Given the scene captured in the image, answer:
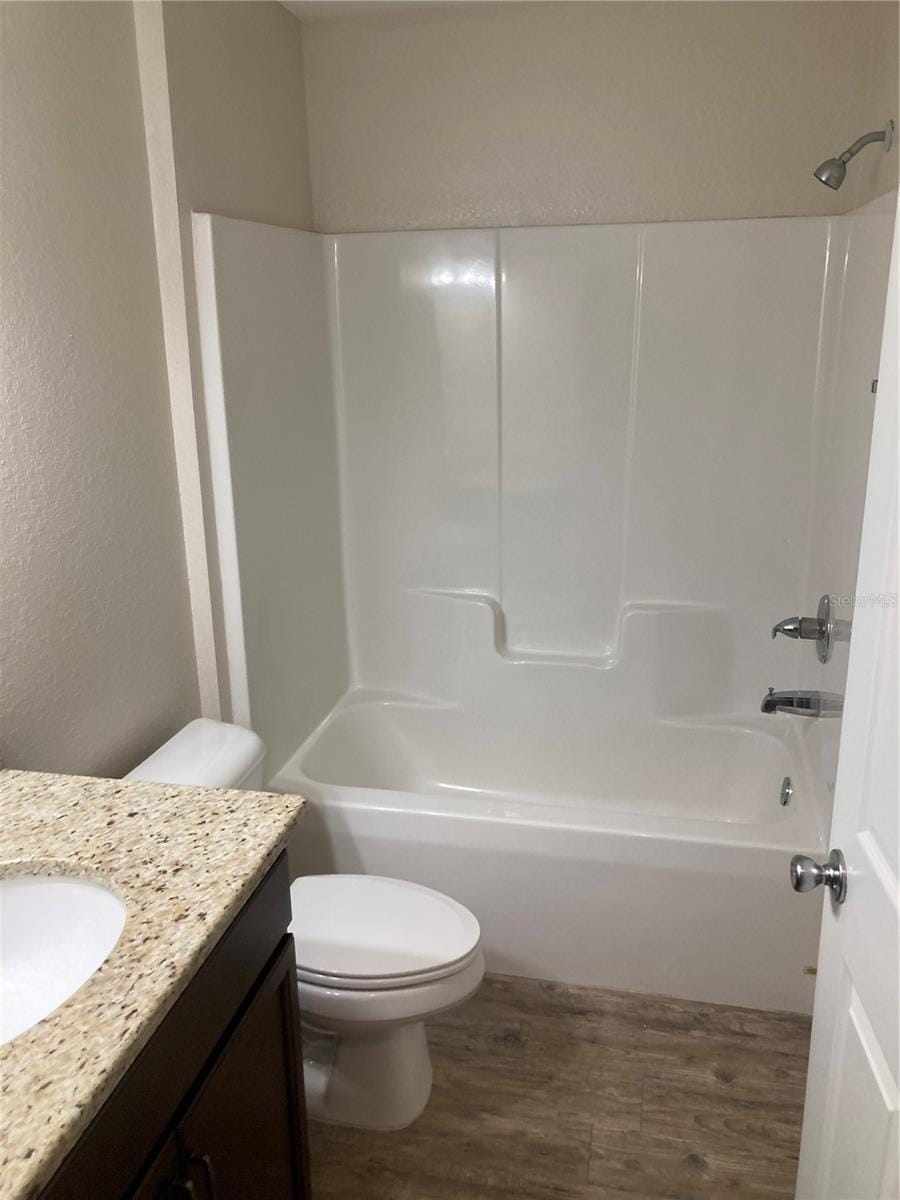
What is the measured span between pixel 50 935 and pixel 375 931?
711 mm

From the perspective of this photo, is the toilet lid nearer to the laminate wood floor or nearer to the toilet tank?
the toilet tank

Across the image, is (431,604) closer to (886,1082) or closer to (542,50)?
(542,50)

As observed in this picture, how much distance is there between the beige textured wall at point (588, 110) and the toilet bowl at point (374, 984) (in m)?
1.82

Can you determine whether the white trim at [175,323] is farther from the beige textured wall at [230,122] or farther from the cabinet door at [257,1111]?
the cabinet door at [257,1111]

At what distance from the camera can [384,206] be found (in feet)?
8.51

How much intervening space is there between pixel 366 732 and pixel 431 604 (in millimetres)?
437

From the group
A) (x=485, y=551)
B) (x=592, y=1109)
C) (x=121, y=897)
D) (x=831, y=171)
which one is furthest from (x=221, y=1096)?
(x=831, y=171)

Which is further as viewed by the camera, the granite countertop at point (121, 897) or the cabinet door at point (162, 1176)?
the cabinet door at point (162, 1176)

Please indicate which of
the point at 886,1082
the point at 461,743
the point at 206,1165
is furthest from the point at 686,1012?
the point at 206,1165

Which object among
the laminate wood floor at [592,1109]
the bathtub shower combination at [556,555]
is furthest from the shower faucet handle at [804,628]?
the laminate wood floor at [592,1109]

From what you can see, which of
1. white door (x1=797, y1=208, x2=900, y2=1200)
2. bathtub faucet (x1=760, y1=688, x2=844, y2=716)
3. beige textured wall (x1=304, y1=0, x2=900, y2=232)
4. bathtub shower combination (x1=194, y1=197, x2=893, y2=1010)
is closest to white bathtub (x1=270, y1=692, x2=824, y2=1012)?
bathtub shower combination (x1=194, y1=197, x2=893, y2=1010)

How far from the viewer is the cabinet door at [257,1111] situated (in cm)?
105

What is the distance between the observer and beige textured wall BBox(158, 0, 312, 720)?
186 cm

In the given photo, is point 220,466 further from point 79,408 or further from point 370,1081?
point 370,1081
